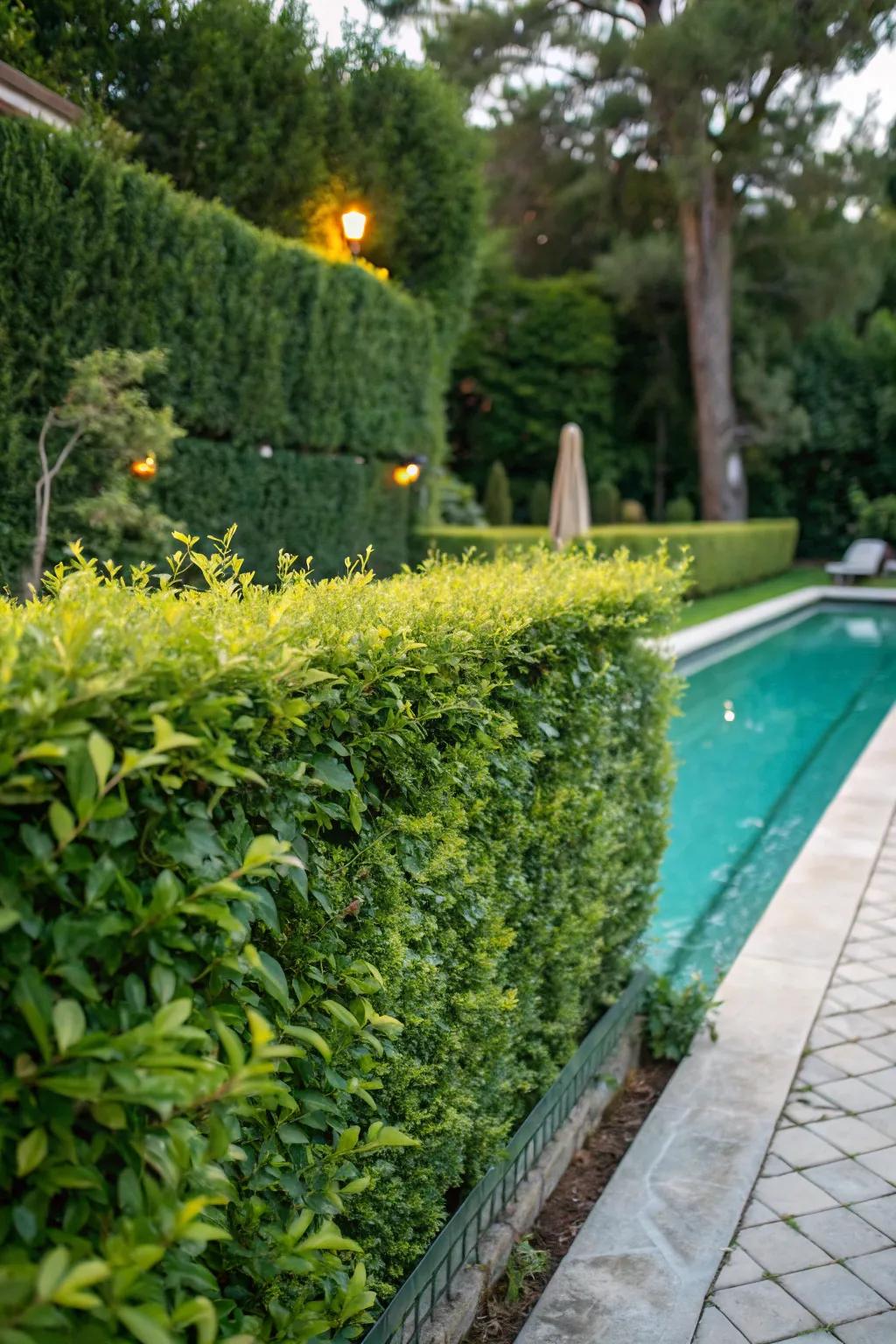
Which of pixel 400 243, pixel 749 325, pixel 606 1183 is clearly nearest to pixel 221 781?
pixel 606 1183

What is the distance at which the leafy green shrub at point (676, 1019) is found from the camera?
12.7 feet

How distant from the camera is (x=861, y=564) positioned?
22578 millimetres

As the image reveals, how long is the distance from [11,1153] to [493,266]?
27.2 meters

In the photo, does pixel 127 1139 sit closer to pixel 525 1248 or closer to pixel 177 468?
pixel 525 1248

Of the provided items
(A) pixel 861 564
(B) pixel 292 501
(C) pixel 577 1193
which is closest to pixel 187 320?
(B) pixel 292 501

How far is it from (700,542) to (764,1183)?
16.3 meters

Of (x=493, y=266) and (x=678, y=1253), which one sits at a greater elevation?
(x=493, y=266)

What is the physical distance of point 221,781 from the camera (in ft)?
4.82

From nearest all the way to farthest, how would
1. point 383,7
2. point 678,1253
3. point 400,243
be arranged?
point 678,1253, point 400,243, point 383,7

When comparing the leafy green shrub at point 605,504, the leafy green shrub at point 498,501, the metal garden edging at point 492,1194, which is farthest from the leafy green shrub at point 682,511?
the metal garden edging at point 492,1194

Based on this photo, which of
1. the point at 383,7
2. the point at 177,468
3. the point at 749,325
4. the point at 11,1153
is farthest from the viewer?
the point at 749,325

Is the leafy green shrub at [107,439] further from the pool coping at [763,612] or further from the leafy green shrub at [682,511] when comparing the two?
the leafy green shrub at [682,511]

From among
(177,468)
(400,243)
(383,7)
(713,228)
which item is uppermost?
(383,7)

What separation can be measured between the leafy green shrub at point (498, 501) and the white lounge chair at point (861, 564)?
275 inches
